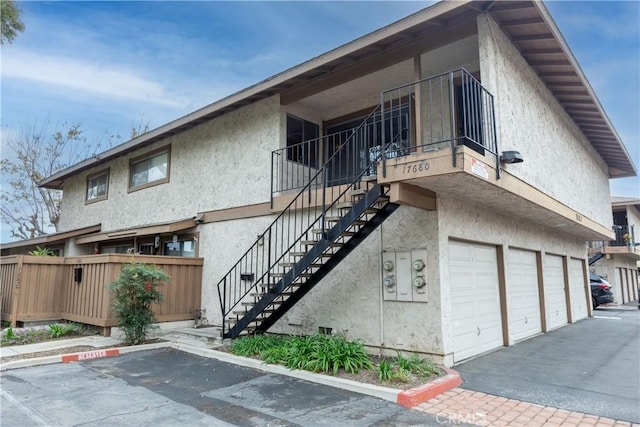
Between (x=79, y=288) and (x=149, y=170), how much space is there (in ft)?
16.9

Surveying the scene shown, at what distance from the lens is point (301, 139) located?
36.4ft

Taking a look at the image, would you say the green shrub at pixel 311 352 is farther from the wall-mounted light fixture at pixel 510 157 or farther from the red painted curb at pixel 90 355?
the wall-mounted light fixture at pixel 510 157

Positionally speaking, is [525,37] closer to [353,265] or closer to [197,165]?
[353,265]

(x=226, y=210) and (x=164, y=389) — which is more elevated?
(x=226, y=210)

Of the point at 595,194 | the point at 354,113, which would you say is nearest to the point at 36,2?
the point at 354,113

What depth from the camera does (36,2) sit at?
12.2m

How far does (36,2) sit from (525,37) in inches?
531

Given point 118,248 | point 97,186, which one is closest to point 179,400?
point 118,248

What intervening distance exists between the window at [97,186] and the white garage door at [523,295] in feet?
47.9

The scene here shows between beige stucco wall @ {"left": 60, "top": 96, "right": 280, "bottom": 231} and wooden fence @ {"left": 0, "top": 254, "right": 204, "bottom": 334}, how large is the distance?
6.94 feet

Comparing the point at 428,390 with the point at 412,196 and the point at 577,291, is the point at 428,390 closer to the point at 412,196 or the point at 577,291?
the point at 412,196

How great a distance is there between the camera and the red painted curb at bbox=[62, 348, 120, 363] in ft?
23.9

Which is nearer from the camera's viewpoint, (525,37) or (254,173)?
(525,37)

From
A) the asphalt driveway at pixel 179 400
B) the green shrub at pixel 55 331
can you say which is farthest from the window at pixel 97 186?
the asphalt driveway at pixel 179 400
